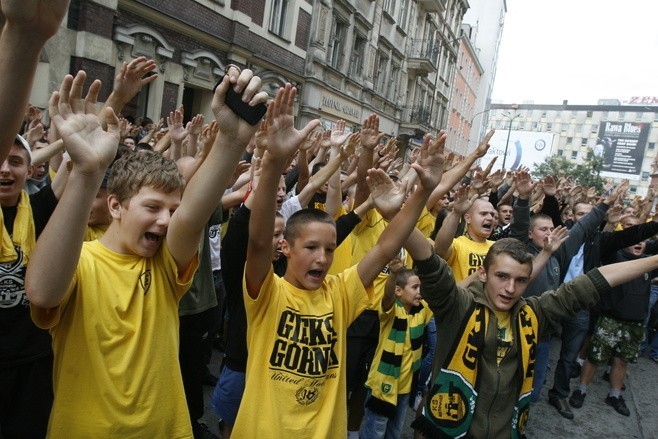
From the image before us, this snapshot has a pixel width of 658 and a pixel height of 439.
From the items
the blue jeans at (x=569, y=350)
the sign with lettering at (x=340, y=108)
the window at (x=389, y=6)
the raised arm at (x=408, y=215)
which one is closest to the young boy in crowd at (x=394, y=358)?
the raised arm at (x=408, y=215)

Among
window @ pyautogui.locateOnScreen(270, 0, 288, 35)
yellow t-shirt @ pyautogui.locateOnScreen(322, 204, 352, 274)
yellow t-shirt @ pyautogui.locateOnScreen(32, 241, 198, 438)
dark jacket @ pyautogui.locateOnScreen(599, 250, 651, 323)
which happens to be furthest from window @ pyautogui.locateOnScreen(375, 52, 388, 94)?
yellow t-shirt @ pyautogui.locateOnScreen(32, 241, 198, 438)

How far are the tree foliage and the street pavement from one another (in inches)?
1594

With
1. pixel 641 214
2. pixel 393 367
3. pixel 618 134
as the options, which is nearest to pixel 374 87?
pixel 641 214

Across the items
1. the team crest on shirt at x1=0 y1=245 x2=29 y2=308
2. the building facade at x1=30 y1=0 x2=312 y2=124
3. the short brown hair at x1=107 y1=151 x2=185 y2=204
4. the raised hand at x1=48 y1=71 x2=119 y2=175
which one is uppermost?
the building facade at x1=30 y1=0 x2=312 y2=124

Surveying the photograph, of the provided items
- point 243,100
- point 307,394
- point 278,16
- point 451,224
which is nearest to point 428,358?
point 451,224

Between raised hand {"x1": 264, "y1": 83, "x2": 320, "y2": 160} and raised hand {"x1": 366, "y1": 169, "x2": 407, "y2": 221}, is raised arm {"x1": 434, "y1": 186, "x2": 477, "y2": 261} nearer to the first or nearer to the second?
raised hand {"x1": 366, "y1": 169, "x2": 407, "y2": 221}

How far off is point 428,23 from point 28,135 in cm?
2641

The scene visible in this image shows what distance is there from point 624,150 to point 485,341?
68.0 meters

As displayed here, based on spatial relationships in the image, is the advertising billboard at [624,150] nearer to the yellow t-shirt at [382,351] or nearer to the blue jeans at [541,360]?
the blue jeans at [541,360]

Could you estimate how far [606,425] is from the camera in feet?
14.6

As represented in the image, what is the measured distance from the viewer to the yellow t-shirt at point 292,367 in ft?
6.36

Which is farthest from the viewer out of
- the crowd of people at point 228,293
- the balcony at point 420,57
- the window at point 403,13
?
the balcony at point 420,57

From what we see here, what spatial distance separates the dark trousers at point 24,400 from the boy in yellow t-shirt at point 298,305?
0.92 meters

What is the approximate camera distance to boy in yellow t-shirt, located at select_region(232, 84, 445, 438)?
6.07 feet
